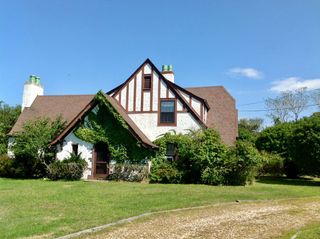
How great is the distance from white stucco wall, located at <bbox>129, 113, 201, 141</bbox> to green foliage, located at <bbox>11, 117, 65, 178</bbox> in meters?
5.97

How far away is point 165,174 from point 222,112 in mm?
9358

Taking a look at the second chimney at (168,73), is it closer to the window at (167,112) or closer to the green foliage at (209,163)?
the window at (167,112)

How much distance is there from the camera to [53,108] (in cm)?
3078

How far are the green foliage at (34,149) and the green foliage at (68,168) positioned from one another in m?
1.17

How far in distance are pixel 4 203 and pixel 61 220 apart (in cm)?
400

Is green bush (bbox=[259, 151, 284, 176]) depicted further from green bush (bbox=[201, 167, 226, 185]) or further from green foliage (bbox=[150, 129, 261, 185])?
green bush (bbox=[201, 167, 226, 185])

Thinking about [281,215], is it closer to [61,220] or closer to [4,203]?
[61,220]

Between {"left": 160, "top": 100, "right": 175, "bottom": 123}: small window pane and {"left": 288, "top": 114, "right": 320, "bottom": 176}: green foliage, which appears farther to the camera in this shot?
{"left": 160, "top": 100, "right": 175, "bottom": 123}: small window pane

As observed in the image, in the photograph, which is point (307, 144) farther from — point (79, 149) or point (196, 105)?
point (79, 149)

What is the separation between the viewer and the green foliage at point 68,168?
21172 mm

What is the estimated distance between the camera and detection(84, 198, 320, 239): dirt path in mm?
7859

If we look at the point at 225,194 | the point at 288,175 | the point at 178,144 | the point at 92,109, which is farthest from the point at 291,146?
the point at 92,109

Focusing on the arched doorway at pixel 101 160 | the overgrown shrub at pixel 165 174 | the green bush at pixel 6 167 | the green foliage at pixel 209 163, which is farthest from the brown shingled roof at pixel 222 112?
the green bush at pixel 6 167

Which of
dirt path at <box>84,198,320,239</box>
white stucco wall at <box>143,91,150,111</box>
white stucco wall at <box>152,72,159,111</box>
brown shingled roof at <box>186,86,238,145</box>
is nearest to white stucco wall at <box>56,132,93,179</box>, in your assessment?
white stucco wall at <box>143,91,150,111</box>
